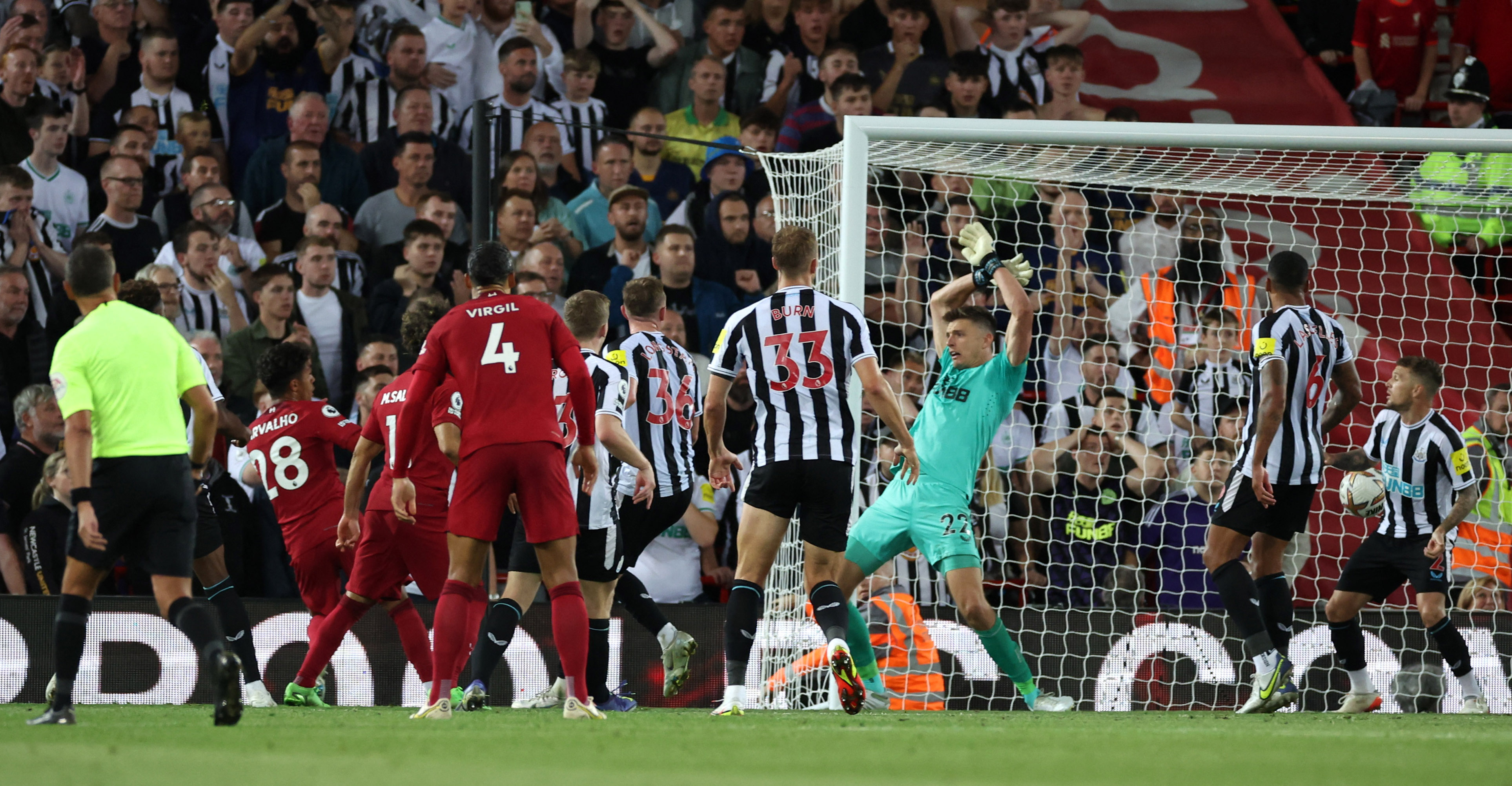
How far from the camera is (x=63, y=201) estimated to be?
375 inches

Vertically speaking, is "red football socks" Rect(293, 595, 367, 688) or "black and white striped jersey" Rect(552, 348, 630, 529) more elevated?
"black and white striped jersey" Rect(552, 348, 630, 529)

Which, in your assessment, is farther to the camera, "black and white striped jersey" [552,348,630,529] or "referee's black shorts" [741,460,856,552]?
"black and white striped jersey" [552,348,630,529]

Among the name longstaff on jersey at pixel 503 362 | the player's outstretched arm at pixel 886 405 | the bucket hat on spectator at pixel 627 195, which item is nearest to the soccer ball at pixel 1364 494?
the player's outstretched arm at pixel 886 405

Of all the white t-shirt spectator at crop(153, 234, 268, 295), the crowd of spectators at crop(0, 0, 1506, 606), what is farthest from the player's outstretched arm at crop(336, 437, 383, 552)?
the white t-shirt spectator at crop(153, 234, 268, 295)

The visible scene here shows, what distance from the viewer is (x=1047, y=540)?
9086 mm

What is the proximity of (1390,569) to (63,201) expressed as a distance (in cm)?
830

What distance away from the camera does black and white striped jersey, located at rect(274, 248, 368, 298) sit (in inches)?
380

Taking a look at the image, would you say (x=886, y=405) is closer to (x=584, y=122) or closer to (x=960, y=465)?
(x=960, y=465)

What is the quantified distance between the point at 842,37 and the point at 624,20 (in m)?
1.81

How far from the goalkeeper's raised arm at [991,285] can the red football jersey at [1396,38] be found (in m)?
6.71

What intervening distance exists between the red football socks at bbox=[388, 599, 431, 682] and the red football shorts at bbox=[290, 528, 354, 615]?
409 millimetres

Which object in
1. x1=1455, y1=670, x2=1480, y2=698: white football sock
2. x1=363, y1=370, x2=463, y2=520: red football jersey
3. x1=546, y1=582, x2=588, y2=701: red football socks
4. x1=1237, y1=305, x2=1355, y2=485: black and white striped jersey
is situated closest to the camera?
x1=546, y1=582, x2=588, y2=701: red football socks

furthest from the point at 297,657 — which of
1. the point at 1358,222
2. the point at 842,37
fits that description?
the point at 1358,222

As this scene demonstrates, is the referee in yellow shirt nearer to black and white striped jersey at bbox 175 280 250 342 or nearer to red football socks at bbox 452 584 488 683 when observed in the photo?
red football socks at bbox 452 584 488 683
